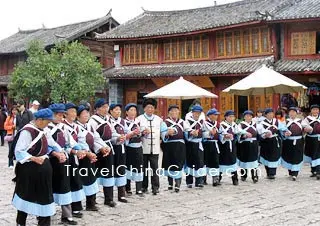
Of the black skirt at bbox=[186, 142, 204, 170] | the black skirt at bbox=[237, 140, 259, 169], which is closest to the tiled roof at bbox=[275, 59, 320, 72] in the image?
the black skirt at bbox=[237, 140, 259, 169]

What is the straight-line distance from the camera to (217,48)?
61.4 ft

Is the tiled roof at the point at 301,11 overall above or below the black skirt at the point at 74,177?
above

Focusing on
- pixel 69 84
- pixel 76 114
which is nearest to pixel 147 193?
pixel 76 114

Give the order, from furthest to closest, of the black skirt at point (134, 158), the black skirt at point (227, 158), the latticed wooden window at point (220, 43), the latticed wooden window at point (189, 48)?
the latticed wooden window at point (189, 48)
the latticed wooden window at point (220, 43)
the black skirt at point (227, 158)
the black skirt at point (134, 158)

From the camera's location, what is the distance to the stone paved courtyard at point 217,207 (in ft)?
20.5

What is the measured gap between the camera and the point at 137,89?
21.5 m

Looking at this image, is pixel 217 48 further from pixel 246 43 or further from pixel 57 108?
pixel 57 108

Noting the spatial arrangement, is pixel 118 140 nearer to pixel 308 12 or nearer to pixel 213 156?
pixel 213 156

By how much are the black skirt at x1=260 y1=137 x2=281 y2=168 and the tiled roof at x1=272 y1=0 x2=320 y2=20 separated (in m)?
7.03

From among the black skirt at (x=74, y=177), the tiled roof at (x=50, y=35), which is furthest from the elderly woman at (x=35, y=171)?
the tiled roof at (x=50, y=35)

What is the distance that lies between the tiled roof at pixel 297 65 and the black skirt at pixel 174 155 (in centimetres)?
804

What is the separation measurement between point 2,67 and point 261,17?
826 inches

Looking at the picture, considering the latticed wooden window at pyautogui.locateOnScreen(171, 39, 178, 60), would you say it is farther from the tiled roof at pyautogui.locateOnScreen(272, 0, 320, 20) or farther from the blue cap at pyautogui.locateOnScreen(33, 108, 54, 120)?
the blue cap at pyautogui.locateOnScreen(33, 108, 54, 120)

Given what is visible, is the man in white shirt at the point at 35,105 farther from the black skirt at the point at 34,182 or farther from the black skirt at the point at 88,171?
the black skirt at the point at 34,182
